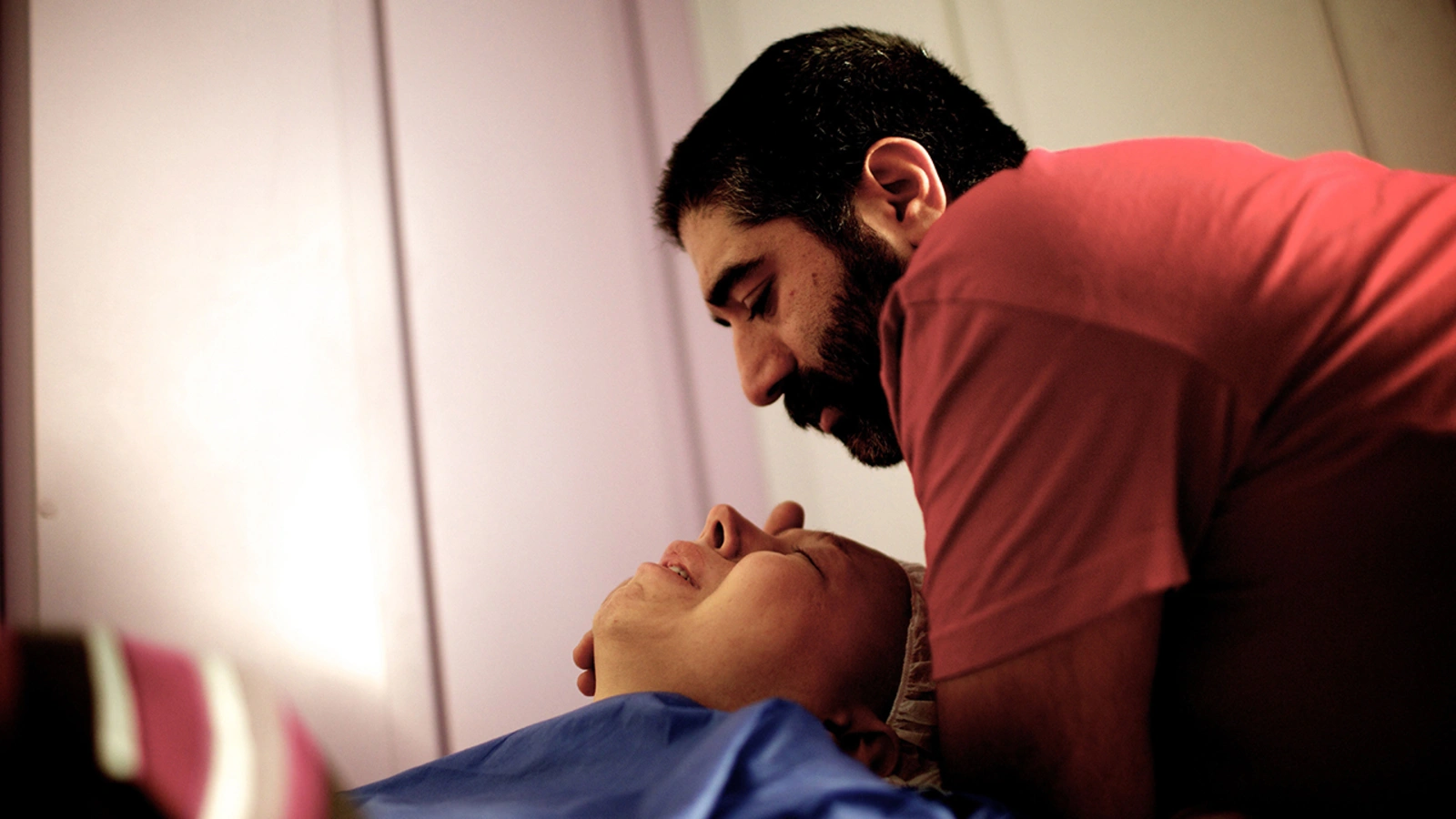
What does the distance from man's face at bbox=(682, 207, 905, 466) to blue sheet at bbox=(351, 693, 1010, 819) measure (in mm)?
515

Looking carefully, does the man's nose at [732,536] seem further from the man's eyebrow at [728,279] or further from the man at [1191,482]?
the man at [1191,482]

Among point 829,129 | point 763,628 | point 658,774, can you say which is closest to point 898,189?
point 829,129

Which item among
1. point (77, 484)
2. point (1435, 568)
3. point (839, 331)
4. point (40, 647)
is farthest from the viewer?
point (77, 484)

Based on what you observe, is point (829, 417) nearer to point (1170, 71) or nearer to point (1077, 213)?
point (1077, 213)

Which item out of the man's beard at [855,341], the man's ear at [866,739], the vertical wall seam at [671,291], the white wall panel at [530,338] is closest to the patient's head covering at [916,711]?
the man's ear at [866,739]

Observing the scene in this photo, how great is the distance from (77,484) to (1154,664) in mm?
1706

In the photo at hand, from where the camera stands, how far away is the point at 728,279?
1.43m

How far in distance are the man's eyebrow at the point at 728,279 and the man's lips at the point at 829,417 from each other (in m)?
0.23

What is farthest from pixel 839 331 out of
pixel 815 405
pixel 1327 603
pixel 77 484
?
pixel 77 484

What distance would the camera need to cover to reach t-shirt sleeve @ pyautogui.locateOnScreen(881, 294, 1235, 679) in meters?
0.79

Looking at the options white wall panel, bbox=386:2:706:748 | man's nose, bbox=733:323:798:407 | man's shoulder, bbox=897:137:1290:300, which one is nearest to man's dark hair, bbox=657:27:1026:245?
man's nose, bbox=733:323:798:407

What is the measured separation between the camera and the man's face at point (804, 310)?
135 cm

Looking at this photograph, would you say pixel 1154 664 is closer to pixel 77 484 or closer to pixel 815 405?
pixel 815 405

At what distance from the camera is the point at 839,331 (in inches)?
53.6
